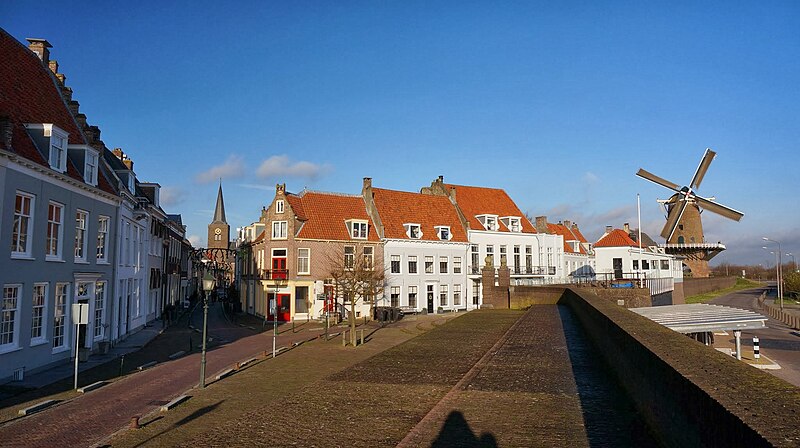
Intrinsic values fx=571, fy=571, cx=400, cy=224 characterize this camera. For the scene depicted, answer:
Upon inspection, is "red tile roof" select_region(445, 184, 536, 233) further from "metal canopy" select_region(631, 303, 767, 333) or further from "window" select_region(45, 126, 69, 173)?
"window" select_region(45, 126, 69, 173)

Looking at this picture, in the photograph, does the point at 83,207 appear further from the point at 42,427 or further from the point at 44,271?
the point at 42,427

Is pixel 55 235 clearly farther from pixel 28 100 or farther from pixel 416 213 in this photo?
pixel 416 213

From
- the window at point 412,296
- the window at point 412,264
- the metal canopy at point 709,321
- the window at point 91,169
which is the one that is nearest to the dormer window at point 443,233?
the window at point 412,264

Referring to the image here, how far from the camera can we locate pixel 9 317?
1844 cm

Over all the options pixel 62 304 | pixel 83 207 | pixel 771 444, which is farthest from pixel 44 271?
pixel 771 444

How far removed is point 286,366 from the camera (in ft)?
70.0

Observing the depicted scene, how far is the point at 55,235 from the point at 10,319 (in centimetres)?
387

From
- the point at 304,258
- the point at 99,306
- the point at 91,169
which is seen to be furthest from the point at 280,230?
the point at 91,169

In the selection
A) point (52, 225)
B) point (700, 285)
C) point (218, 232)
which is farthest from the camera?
point (218, 232)

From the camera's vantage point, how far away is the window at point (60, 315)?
2134 centimetres

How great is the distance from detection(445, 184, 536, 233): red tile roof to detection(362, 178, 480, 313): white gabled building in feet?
8.58

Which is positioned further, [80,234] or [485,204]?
[485,204]

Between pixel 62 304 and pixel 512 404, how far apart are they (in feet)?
61.3

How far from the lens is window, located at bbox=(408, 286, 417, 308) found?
4916 centimetres
